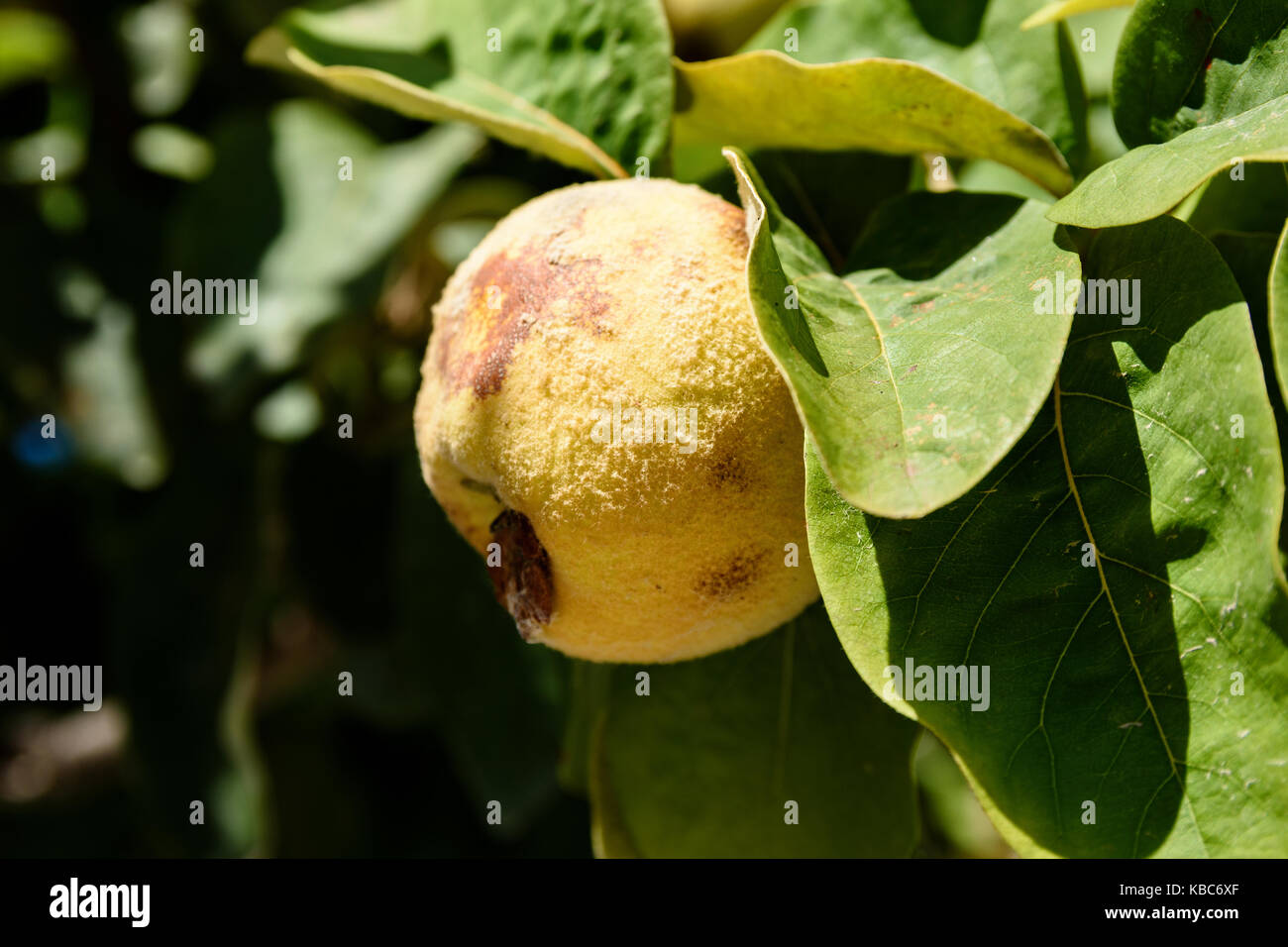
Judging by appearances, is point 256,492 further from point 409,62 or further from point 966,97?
point 966,97

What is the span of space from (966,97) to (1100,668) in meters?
0.48

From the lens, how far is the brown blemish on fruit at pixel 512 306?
89 centimetres

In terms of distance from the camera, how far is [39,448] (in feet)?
7.91

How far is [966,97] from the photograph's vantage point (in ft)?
3.09

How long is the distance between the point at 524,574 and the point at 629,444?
0.18m

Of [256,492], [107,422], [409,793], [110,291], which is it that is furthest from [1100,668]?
[409,793]

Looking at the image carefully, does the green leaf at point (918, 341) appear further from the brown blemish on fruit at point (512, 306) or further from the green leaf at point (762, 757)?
the green leaf at point (762, 757)

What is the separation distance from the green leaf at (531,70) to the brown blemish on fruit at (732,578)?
44 centimetres
